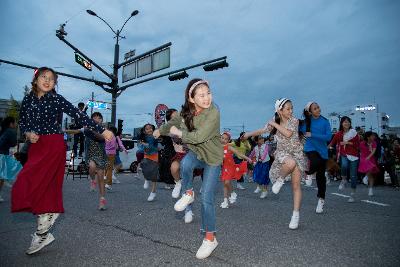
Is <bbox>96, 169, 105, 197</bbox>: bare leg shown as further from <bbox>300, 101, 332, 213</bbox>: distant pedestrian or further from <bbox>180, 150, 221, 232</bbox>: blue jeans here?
<bbox>300, 101, 332, 213</bbox>: distant pedestrian

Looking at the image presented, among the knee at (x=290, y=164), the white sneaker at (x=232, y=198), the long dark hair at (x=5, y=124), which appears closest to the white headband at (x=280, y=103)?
the knee at (x=290, y=164)

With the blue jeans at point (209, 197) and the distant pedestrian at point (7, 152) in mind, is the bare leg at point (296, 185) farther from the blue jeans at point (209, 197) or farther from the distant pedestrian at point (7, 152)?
the distant pedestrian at point (7, 152)

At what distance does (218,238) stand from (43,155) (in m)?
2.14

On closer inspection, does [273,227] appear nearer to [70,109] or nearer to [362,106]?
[70,109]

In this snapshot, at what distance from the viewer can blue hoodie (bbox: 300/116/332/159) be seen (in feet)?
18.9

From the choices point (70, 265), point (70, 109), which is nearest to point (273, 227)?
point (70, 265)

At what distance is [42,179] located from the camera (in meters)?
3.47

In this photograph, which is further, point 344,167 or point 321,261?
point 344,167

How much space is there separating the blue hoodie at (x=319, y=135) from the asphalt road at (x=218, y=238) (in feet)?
3.72

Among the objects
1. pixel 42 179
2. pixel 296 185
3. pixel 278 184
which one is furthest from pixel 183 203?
pixel 296 185

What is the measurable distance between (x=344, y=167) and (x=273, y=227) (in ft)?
17.8

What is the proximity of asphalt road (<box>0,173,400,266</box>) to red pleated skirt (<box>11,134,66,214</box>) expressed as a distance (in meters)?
0.48

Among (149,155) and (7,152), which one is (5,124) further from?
(149,155)

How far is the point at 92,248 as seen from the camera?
11.9ft
